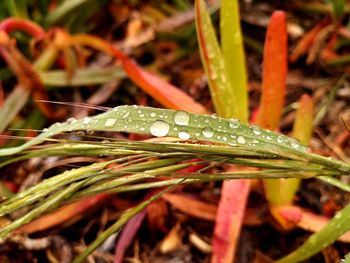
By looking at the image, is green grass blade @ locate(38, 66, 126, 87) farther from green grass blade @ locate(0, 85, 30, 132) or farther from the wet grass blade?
the wet grass blade

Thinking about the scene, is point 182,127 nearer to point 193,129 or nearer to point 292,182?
point 193,129

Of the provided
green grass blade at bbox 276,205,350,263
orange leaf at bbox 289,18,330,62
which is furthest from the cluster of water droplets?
orange leaf at bbox 289,18,330,62

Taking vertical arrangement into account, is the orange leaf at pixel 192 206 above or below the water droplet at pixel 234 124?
above

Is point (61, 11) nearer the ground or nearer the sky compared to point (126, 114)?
nearer the sky

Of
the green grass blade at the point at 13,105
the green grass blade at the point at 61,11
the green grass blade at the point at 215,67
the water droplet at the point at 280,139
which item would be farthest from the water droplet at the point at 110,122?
the green grass blade at the point at 61,11

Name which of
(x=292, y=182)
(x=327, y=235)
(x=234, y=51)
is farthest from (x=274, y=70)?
(x=327, y=235)

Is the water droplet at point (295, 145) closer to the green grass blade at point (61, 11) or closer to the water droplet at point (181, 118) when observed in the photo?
the water droplet at point (181, 118)

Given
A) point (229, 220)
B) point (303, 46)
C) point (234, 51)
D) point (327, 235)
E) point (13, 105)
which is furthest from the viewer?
point (303, 46)
